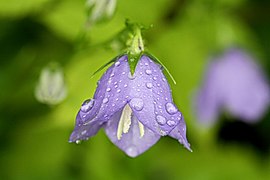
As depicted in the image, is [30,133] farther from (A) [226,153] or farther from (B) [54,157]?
(A) [226,153]

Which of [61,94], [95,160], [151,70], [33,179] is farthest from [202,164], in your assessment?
[151,70]

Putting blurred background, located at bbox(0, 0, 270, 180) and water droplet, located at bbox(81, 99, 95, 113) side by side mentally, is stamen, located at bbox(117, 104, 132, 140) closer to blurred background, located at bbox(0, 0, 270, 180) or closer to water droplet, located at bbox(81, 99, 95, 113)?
water droplet, located at bbox(81, 99, 95, 113)

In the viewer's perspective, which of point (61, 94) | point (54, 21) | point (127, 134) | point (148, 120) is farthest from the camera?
point (54, 21)

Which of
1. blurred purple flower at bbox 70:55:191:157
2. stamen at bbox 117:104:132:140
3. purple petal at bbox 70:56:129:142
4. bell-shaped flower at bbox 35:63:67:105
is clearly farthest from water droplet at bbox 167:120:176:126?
bell-shaped flower at bbox 35:63:67:105

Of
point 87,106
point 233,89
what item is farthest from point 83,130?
point 233,89

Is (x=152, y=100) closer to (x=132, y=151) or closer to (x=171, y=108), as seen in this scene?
(x=171, y=108)

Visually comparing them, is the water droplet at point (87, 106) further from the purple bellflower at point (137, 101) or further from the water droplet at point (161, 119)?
the water droplet at point (161, 119)

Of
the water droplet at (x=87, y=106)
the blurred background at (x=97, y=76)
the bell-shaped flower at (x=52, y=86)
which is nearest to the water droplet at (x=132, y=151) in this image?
the water droplet at (x=87, y=106)
